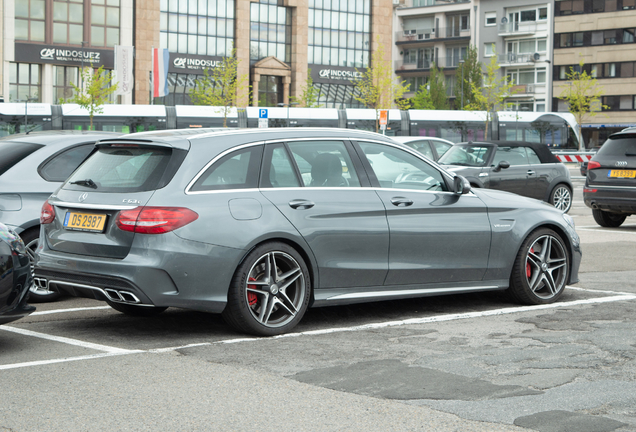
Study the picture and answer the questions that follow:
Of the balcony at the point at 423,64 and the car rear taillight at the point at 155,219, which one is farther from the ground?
the balcony at the point at 423,64

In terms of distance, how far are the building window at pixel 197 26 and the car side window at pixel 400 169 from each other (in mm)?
73635

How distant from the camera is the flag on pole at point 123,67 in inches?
2290

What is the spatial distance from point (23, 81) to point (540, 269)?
6549 cm

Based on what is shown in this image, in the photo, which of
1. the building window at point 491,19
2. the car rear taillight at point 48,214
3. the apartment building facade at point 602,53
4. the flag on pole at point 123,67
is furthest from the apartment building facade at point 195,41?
the car rear taillight at point 48,214

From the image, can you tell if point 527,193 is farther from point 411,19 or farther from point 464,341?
point 411,19

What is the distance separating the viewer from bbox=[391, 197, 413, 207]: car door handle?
683 centimetres

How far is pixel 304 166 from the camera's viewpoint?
21.5 feet

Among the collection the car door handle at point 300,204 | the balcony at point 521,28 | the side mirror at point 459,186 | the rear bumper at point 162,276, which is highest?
the balcony at point 521,28

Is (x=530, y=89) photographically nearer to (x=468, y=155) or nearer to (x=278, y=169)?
(x=468, y=155)

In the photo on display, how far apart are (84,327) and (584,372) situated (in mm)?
3628

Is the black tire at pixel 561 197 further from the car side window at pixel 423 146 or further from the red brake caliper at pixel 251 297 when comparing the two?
the red brake caliper at pixel 251 297

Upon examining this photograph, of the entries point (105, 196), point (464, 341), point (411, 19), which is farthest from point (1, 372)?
point (411, 19)

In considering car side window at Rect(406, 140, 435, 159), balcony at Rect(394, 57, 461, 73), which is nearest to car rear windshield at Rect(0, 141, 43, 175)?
car side window at Rect(406, 140, 435, 159)

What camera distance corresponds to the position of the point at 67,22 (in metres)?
68.8
